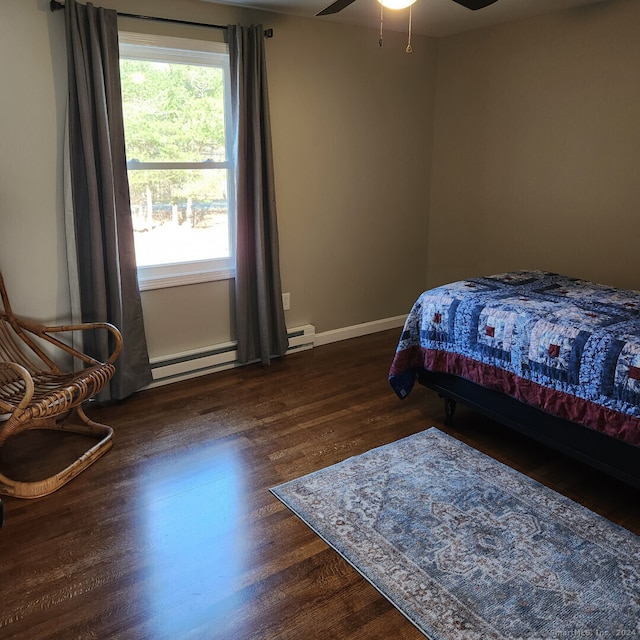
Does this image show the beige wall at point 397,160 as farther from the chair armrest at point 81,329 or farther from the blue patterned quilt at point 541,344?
the blue patterned quilt at point 541,344

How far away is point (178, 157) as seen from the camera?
3.58 meters

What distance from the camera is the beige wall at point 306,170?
9.80 ft

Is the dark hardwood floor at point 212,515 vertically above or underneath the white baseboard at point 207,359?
underneath

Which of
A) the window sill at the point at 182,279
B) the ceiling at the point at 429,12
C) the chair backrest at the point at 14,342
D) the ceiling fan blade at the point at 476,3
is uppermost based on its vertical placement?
the ceiling at the point at 429,12

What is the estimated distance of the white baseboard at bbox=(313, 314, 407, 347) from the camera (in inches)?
178

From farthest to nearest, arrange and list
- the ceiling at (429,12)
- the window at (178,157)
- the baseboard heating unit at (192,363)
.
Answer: the baseboard heating unit at (192,363) → the ceiling at (429,12) → the window at (178,157)

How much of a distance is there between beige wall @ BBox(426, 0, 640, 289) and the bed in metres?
0.74

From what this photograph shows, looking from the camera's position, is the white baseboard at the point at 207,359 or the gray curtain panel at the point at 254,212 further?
the white baseboard at the point at 207,359

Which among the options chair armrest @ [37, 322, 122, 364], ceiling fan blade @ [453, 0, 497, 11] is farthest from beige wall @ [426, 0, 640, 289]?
chair armrest @ [37, 322, 122, 364]

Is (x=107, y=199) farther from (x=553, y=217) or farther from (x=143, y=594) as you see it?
(x=553, y=217)

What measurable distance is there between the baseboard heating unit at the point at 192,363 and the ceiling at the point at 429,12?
2.15m

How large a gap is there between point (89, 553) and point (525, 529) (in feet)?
5.47

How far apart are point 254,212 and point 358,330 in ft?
4.74

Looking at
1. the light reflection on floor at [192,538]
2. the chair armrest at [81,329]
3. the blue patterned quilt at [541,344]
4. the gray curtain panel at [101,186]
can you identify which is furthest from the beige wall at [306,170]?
the blue patterned quilt at [541,344]
